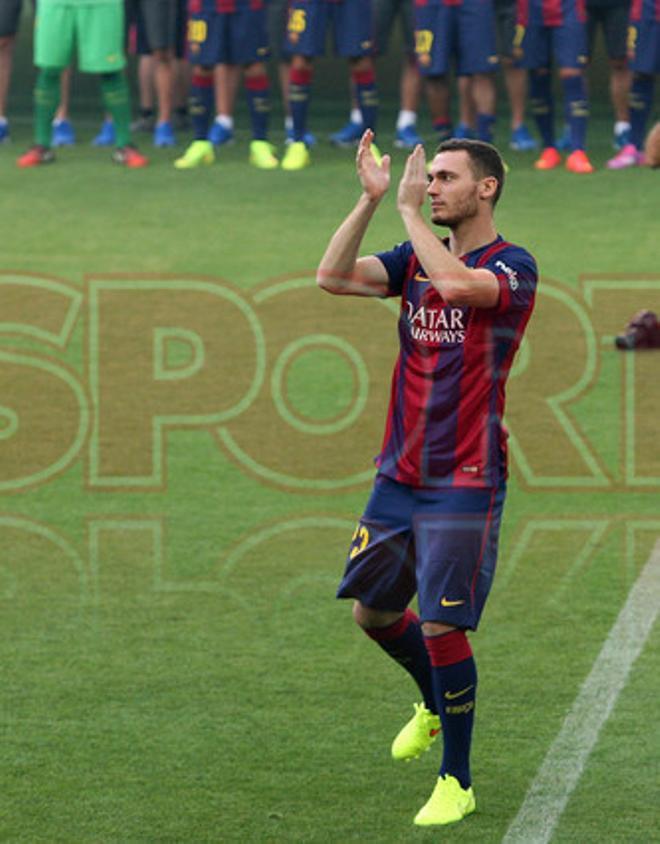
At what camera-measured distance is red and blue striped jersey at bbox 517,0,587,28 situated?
14562 mm

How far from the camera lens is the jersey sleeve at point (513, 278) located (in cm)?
534

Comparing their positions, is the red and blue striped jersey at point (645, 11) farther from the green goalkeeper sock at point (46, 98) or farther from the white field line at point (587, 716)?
the white field line at point (587, 716)

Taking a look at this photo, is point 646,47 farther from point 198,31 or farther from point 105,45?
point 105,45

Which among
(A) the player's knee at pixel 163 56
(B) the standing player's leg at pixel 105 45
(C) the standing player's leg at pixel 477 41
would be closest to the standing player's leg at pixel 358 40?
(C) the standing player's leg at pixel 477 41

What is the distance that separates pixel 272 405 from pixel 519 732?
4.15 meters

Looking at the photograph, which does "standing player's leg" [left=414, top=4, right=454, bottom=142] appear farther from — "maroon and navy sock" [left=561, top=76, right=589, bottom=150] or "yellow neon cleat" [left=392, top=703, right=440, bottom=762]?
"yellow neon cleat" [left=392, top=703, right=440, bottom=762]

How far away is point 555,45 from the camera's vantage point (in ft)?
48.5

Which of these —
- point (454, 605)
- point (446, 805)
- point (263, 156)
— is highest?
point (454, 605)

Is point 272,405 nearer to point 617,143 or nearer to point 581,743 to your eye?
point 581,743

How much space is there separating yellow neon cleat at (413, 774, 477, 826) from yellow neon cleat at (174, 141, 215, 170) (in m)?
10.1

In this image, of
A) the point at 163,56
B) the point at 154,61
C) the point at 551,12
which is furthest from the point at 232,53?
the point at 551,12

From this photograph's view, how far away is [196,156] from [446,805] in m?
10.3

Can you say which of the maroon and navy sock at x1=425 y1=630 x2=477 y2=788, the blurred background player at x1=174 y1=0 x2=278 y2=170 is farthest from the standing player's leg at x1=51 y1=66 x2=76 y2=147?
the maroon and navy sock at x1=425 y1=630 x2=477 y2=788

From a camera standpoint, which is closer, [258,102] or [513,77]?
[258,102]
